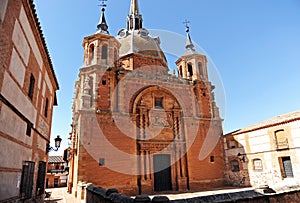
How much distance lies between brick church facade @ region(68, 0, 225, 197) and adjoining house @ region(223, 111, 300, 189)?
129 cm

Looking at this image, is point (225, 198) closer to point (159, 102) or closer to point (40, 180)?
point (40, 180)

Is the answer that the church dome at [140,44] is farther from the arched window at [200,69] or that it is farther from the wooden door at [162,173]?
the wooden door at [162,173]

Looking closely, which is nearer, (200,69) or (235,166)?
(235,166)

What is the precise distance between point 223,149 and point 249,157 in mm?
2393

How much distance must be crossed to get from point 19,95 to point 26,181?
3.08 metres

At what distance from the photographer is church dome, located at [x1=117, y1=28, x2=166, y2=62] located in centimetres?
2198

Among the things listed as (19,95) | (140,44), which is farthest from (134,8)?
(19,95)

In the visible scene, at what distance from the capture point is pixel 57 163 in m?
31.7

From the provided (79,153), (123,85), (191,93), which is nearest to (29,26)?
(79,153)

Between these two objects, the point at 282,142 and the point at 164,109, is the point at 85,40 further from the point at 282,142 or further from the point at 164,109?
the point at 282,142

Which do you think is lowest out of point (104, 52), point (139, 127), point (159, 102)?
point (139, 127)

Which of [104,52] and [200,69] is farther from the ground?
[104,52]

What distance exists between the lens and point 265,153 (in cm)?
1662

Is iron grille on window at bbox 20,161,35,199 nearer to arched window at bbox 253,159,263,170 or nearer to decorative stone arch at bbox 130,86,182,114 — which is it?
decorative stone arch at bbox 130,86,182,114
